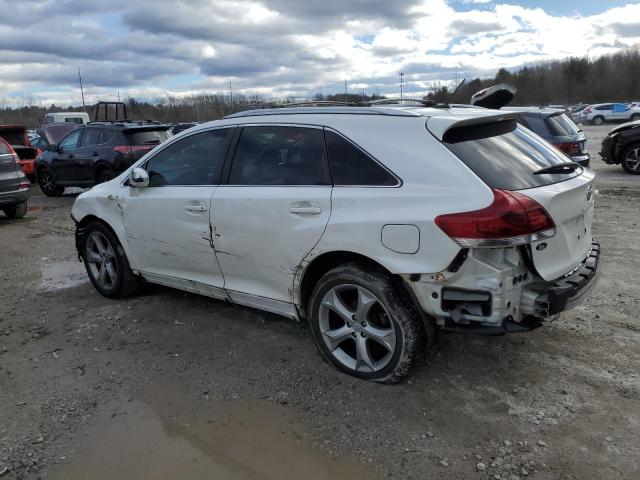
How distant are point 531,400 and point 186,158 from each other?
3086 millimetres

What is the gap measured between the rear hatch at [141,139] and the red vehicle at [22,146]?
4597 millimetres

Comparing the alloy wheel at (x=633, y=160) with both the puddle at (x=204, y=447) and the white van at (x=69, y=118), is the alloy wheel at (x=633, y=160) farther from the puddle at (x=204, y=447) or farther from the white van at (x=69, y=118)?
the white van at (x=69, y=118)

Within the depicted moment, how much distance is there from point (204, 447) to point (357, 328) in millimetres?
1134

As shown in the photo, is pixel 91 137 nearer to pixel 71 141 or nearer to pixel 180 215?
pixel 71 141

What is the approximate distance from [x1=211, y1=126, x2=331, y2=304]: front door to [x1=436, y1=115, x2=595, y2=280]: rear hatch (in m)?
0.87

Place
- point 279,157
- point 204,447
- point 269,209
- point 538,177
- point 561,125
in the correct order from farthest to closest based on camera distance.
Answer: point 561,125
point 279,157
point 269,209
point 538,177
point 204,447

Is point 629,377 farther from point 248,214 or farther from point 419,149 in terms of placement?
point 248,214

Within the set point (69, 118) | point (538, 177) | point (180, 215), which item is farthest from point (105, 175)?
point (69, 118)

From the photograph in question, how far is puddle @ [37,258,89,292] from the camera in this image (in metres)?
5.74

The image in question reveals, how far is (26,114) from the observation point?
73.4 m

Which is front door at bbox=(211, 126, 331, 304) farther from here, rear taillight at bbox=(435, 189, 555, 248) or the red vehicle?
the red vehicle

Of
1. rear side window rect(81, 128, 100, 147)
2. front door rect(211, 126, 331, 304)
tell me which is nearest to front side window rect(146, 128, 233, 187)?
front door rect(211, 126, 331, 304)

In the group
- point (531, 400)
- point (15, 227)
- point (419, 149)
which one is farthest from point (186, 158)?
point (15, 227)

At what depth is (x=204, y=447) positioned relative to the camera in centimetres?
290
